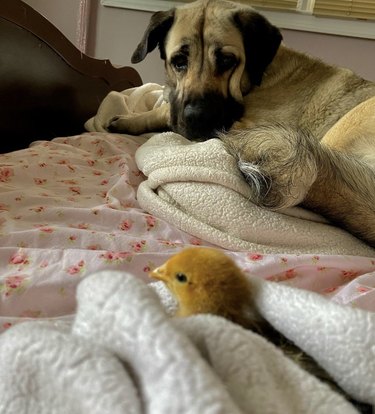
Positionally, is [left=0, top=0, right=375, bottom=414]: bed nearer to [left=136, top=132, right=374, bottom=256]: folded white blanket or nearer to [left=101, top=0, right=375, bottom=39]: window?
[left=136, top=132, right=374, bottom=256]: folded white blanket

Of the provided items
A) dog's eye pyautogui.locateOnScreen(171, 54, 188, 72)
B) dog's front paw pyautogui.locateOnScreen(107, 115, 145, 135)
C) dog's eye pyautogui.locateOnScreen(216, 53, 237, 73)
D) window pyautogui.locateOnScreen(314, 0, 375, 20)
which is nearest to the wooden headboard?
dog's front paw pyautogui.locateOnScreen(107, 115, 145, 135)

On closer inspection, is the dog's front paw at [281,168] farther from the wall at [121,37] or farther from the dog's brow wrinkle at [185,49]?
the wall at [121,37]

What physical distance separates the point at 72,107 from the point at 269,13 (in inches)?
59.6

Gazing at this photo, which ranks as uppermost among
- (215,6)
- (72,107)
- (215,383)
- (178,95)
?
(215,6)

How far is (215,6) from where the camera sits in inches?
65.7

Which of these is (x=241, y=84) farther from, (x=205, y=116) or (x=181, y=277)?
(x=181, y=277)

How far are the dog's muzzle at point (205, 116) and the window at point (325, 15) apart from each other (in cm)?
141

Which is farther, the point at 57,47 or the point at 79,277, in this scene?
the point at 57,47

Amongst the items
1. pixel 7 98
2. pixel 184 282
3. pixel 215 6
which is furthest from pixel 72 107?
pixel 184 282

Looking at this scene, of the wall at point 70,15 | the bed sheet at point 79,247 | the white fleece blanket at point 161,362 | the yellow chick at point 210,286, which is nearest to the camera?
the white fleece blanket at point 161,362

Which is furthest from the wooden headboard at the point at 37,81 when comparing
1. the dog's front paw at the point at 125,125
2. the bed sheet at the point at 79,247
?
the bed sheet at the point at 79,247

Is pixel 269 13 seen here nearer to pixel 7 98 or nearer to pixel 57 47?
pixel 57 47

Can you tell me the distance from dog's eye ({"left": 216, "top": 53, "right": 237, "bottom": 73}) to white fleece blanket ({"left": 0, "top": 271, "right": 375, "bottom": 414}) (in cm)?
124

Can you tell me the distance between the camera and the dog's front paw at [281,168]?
0.93 m
